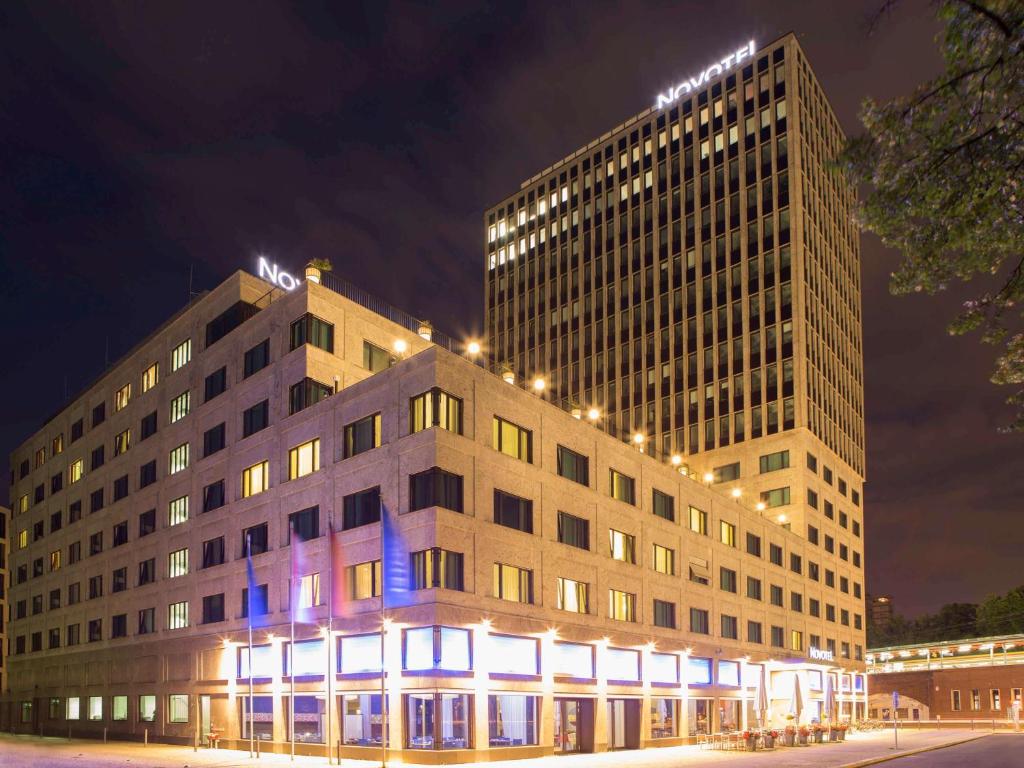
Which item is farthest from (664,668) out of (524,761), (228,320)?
(228,320)

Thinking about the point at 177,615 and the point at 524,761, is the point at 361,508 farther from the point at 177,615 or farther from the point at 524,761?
the point at 177,615

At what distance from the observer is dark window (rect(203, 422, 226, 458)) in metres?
59.6

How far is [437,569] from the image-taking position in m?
42.2

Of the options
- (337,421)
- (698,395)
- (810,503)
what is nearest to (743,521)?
(810,503)

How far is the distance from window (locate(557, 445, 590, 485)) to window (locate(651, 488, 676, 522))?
852 centimetres

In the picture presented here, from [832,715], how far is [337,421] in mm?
64425

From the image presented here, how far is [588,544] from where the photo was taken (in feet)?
177

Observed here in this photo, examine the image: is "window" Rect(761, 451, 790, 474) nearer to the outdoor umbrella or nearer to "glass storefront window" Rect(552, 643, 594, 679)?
the outdoor umbrella

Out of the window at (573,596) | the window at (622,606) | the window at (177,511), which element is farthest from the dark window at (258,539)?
the window at (622,606)

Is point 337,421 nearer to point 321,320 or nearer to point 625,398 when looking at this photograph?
point 321,320

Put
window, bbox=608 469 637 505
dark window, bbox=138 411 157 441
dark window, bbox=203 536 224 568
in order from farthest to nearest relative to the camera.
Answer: dark window, bbox=138 411 157 441 → dark window, bbox=203 536 224 568 → window, bbox=608 469 637 505

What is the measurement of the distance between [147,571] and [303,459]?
21.9 metres

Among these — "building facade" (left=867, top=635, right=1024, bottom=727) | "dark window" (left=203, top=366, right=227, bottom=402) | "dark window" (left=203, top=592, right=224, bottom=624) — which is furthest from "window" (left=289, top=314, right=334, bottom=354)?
"building facade" (left=867, top=635, right=1024, bottom=727)

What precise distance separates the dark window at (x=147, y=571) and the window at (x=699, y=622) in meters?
35.9
